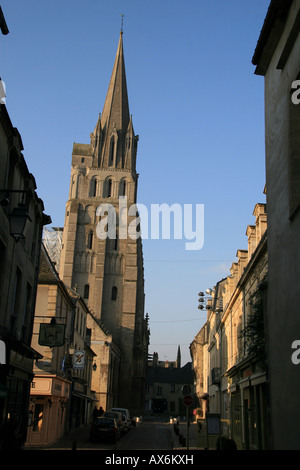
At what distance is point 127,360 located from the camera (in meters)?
68.1

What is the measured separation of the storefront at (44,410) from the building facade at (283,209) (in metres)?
13.3

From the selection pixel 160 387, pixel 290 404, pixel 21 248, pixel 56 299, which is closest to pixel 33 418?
pixel 56 299

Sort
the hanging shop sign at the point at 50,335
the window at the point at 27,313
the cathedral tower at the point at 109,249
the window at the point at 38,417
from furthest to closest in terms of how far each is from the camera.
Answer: the cathedral tower at the point at 109,249 → the window at the point at 38,417 → the hanging shop sign at the point at 50,335 → the window at the point at 27,313

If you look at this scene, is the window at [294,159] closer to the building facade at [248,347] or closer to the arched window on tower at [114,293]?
the building facade at [248,347]

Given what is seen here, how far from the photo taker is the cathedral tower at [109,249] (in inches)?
2712

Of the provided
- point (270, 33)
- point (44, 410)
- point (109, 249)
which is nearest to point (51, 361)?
point (44, 410)

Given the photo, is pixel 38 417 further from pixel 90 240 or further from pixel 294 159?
pixel 90 240

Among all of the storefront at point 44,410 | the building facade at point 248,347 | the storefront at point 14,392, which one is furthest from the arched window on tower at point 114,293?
the storefront at point 14,392

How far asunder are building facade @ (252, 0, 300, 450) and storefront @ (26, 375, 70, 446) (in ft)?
43.7

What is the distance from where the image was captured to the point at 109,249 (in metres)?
72.4

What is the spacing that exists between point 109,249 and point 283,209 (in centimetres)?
6387

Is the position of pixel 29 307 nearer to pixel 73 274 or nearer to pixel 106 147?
pixel 73 274

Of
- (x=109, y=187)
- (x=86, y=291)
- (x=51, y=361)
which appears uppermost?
(x=109, y=187)

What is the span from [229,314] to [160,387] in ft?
248
